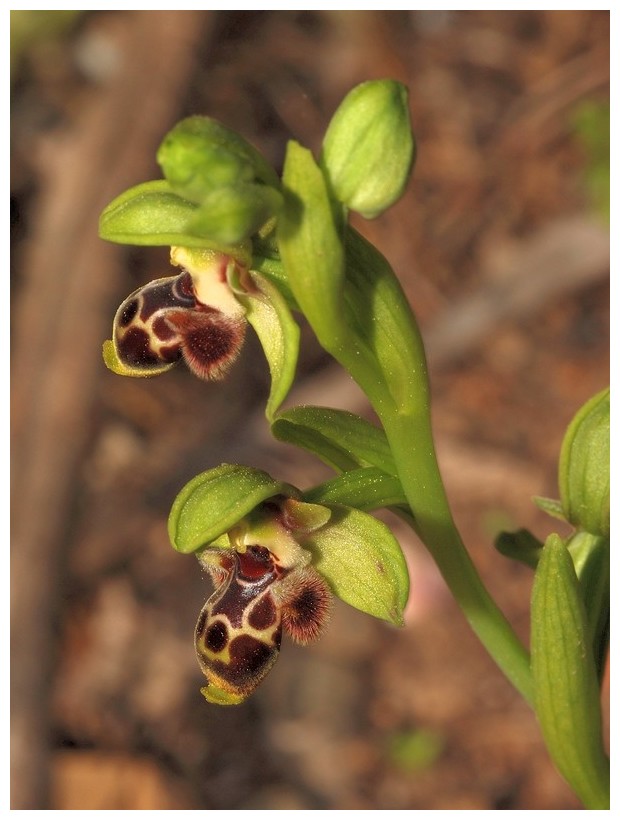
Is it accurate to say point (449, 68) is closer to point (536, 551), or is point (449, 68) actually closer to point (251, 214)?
point (536, 551)

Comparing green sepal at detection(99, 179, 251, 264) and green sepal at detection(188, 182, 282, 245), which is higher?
green sepal at detection(99, 179, 251, 264)

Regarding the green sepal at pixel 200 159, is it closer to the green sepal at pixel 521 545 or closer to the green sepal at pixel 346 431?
the green sepal at pixel 346 431

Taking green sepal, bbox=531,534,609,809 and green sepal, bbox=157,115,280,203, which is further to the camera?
green sepal, bbox=531,534,609,809

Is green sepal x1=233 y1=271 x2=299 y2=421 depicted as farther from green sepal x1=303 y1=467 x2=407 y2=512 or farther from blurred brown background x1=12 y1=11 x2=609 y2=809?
blurred brown background x1=12 y1=11 x2=609 y2=809

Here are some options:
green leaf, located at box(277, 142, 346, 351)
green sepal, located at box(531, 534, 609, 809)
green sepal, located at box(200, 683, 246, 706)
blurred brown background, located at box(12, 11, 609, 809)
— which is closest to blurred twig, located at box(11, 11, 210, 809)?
blurred brown background, located at box(12, 11, 609, 809)

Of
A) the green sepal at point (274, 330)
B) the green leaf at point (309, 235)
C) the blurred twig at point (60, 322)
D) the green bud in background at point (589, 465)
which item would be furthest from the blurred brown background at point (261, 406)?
the green leaf at point (309, 235)

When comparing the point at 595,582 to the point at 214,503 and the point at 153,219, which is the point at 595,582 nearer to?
the point at 214,503

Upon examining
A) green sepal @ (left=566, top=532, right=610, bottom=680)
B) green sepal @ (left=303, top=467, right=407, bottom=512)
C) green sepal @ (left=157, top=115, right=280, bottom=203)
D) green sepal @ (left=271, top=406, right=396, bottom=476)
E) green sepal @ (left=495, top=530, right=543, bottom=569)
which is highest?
green sepal @ (left=157, top=115, right=280, bottom=203)
